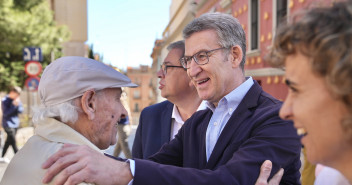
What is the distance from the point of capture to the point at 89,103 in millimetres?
1816

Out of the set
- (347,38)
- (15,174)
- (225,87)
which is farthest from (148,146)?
(347,38)

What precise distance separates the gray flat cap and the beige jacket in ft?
0.41

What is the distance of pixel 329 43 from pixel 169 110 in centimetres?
235

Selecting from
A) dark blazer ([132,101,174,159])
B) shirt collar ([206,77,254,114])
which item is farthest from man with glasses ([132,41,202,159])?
shirt collar ([206,77,254,114])

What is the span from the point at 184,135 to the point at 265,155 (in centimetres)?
63

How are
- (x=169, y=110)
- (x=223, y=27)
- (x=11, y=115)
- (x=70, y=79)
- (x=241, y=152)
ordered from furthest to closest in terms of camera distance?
(x=11, y=115)
(x=169, y=110)
(x=223, y=27)
(x=70, y=79)
(x=241, y=152)

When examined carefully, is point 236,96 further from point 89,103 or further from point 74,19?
A: point 74,19

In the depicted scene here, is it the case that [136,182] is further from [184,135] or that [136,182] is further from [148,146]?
[148,146]

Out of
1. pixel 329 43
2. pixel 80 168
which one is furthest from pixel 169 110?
pixel 329 43

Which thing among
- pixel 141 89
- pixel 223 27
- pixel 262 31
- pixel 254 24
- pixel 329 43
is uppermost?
pixel 254 24

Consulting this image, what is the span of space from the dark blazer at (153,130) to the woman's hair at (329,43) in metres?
2.08

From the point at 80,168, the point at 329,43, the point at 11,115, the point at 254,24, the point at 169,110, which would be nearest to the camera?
the point at 329,43

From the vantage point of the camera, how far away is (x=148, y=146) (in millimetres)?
3039

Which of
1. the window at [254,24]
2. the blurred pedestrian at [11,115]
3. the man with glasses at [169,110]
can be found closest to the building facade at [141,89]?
the window at [254,24]
